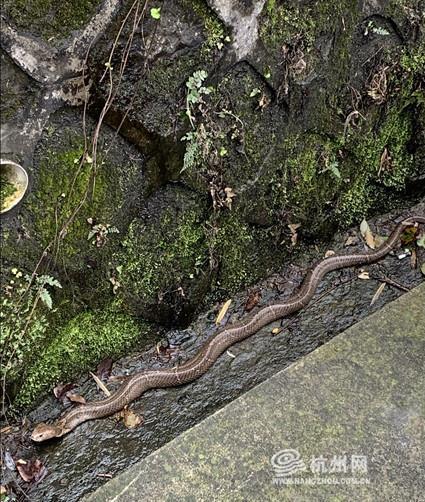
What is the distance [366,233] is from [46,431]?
261 cm

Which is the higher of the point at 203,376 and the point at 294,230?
the point at 294,230

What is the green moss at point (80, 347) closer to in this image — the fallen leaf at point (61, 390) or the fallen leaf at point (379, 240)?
the fallen leaf at point (61, 390)

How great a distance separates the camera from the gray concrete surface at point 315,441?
2910 millimetres

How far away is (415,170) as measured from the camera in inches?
195

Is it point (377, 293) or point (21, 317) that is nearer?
point (21, 317)

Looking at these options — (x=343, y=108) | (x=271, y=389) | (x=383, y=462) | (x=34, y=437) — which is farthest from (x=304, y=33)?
(x=34, y=437)

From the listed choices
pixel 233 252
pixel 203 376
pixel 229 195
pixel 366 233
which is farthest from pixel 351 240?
pixel 203 376

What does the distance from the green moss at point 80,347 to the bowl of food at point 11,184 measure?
0.91 m

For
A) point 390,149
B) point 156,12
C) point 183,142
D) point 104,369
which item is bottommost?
point 390,149

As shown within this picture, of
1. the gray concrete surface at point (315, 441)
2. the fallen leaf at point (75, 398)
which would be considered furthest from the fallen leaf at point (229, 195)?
the fallen leaf at point (75, 398)

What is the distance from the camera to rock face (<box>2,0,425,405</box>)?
319 centimetres

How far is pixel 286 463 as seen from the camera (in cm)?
298

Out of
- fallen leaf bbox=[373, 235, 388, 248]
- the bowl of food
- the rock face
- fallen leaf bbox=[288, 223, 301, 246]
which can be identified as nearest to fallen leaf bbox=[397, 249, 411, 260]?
fallen leaf bbox=[373, 235, 388, 248]

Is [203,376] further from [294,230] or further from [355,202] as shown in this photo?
[355,202]
